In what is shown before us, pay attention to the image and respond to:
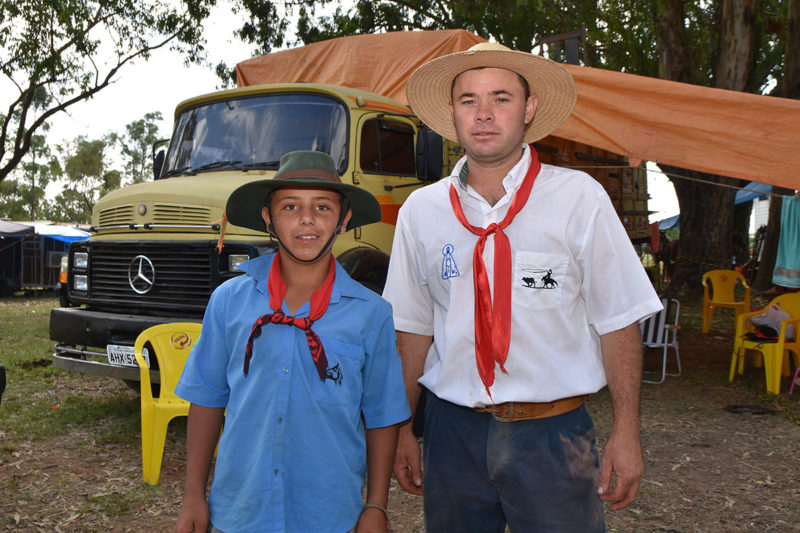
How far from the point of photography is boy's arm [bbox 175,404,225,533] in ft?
5.69

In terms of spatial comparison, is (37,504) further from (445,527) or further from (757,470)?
(757,470)

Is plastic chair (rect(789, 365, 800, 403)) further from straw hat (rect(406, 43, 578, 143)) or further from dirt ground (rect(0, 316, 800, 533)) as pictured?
straw hat (rect(406, 43, 578, 143))

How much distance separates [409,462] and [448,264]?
2.12 ft

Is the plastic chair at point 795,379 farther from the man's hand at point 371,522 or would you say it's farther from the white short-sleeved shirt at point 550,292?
the man's hand at point 371,522

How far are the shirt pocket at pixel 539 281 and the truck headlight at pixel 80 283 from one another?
4.42 meters

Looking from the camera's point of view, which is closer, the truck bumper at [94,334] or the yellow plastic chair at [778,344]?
the truck bumper at [94,334]

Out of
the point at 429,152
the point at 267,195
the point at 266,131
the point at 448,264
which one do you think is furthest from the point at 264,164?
the point at 448,264

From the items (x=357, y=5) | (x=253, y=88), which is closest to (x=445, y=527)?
(x=253, y=88)

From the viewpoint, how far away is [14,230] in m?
17.2

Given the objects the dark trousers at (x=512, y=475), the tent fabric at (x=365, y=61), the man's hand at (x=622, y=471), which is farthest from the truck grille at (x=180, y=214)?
the man's hand at (x=622, y=471)

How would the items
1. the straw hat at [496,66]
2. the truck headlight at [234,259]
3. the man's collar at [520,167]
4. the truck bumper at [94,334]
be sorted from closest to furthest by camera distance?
the man's collar at [520,167] → the straw hat at [496,66] → the truck headlight at [234,259] → the truck bumper at [94,334]

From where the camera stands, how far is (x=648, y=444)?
5148mm

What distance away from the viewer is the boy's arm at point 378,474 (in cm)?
177

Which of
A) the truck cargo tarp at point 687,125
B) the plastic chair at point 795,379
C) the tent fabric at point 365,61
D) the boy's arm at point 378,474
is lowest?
the plastic chair at point 795,379
